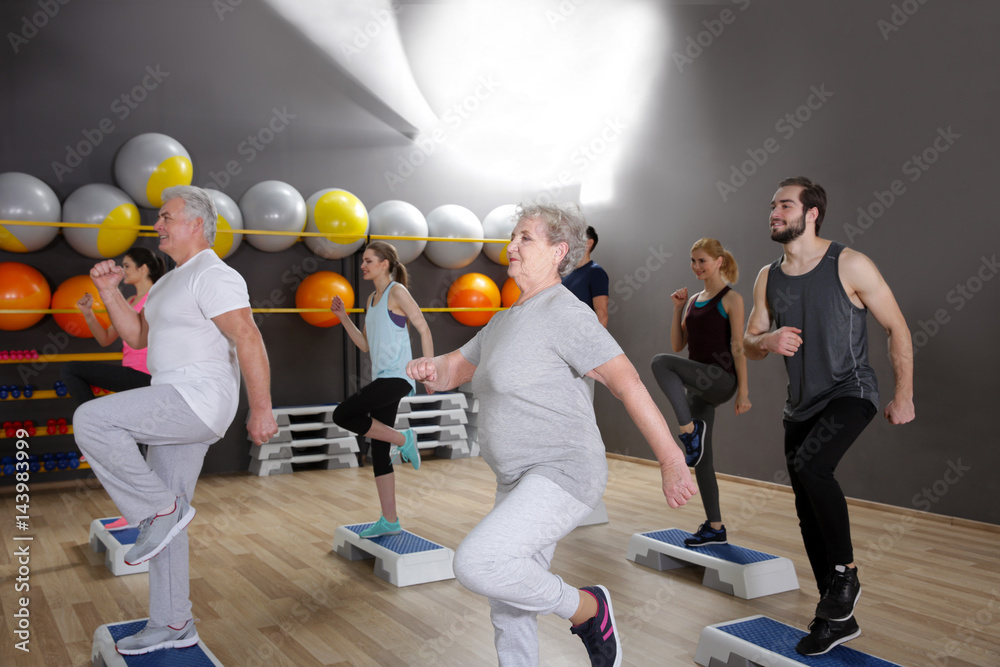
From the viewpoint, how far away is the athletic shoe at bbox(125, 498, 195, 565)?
7.06ft

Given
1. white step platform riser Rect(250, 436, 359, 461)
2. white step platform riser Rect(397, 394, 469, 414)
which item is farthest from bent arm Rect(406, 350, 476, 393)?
white step platform riser Rect(397, 394, 469, 414)

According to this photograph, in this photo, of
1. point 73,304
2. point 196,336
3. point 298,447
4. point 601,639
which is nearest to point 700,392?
point 601,639

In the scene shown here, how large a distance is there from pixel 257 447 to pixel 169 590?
3.76 meters

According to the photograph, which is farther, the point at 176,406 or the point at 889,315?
the point at 889,315

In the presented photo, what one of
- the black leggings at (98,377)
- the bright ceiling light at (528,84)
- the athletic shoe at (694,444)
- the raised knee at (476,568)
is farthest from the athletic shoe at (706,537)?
the bright ceiling light at (528,84)

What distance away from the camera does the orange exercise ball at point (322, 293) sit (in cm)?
591

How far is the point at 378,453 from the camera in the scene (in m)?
3.58

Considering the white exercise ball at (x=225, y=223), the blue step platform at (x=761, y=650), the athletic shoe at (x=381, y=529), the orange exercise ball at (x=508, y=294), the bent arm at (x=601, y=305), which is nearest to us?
the blue step platform at (x=761, y=650)

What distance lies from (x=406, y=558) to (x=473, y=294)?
3.58m

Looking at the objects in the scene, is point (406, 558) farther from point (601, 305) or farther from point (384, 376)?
point (601, 305)

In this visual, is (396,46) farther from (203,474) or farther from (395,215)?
(203,474)

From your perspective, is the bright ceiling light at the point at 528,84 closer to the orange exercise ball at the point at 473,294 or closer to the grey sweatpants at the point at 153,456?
the orange exercise ball at the point at 473,294

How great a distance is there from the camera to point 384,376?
3582 mm

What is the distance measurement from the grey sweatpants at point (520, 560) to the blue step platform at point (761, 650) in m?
0.72
